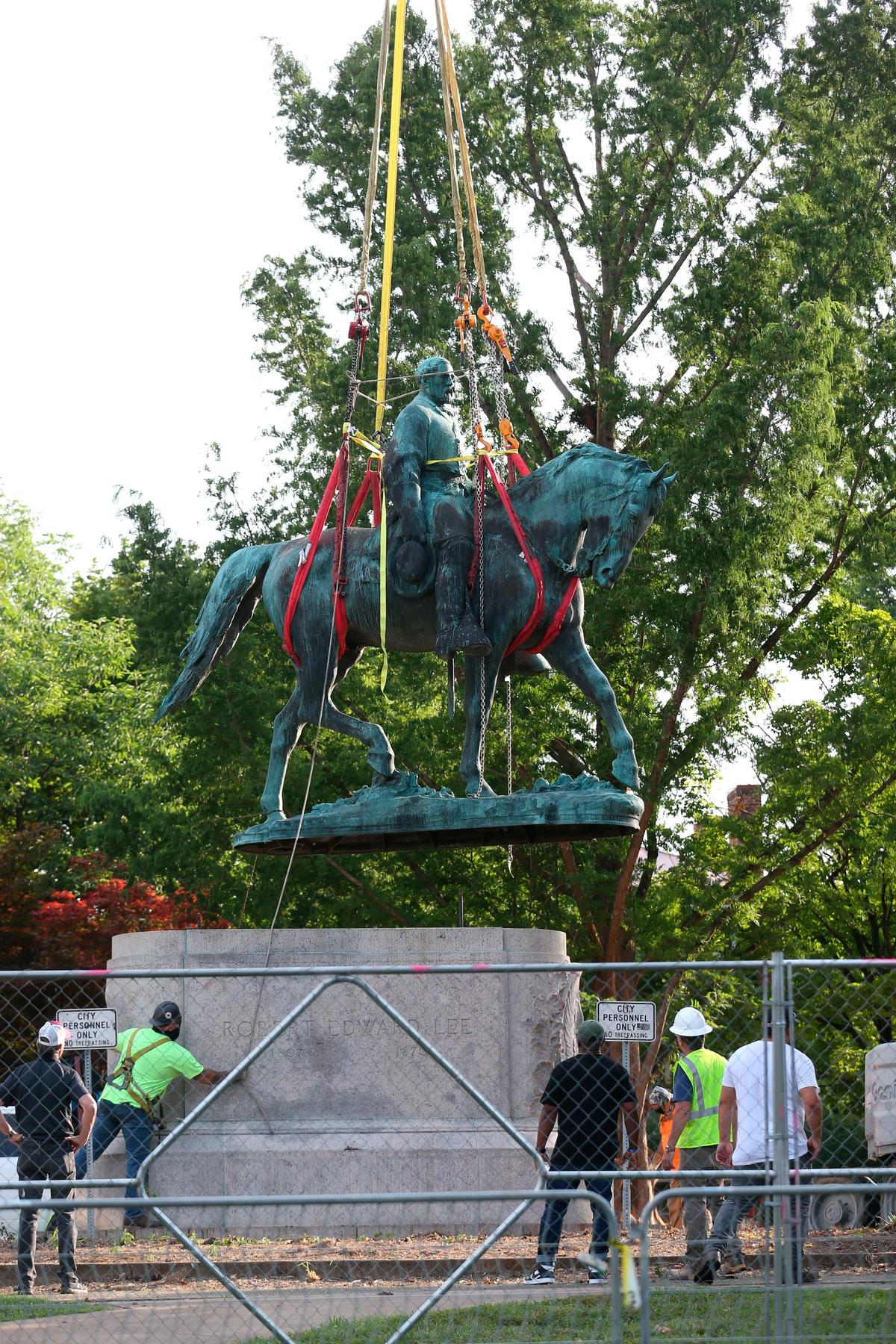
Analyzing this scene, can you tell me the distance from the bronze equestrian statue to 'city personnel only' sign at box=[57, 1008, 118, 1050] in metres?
2.06

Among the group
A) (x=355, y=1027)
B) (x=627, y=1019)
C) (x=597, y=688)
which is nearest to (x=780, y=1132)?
(x=627, y=1019)

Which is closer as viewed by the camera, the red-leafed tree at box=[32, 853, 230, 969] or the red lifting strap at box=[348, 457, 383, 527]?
the red lifting strap at box=[348, 457, 383, 527]

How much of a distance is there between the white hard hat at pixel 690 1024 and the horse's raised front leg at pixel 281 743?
132 inches

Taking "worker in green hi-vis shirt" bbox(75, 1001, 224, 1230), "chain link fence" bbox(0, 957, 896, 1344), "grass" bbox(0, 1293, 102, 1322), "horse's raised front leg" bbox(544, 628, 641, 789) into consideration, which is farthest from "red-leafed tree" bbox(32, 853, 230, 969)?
"grass" bbox(0, 1293, 102, 1322)

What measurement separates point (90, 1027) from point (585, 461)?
4692 mm

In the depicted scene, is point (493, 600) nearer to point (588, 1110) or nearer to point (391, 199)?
point (391, 199)

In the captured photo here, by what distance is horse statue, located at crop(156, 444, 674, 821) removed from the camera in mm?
12453

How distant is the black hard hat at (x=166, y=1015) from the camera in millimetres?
12062

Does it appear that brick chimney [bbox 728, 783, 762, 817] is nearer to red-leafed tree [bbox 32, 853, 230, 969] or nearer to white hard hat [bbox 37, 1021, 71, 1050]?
red-leafed tree [bbox 32, 853, 230, 969]

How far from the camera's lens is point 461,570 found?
1264 centimetres

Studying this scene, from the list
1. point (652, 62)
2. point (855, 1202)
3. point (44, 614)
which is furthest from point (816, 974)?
point (44, 614)

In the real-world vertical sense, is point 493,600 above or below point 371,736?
above

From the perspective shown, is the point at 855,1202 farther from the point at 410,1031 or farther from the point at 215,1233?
the point at 410,1031

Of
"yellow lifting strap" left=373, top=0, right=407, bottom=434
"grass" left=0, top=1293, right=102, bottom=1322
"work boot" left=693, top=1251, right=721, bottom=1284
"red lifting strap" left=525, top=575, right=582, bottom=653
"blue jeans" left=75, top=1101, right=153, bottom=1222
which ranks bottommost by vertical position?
"grass" left=0, top=1293, right=102, bottom=1322
